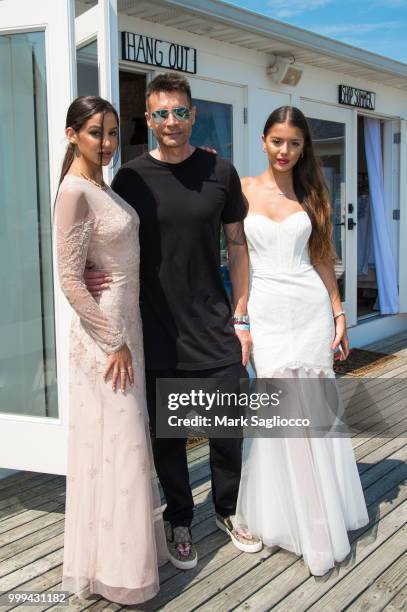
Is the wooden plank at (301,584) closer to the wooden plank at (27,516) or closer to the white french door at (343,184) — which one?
the wooden plank at (27,516)

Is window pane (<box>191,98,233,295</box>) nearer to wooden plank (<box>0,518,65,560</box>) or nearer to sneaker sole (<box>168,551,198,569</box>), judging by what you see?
wooden plank (<box>0,518,65,560</box>)

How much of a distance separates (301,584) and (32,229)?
1919mm

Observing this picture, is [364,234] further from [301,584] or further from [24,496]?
[301,584]

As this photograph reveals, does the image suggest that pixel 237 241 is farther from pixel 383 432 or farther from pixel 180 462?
pixel 383 432

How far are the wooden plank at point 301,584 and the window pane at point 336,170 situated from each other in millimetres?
4109

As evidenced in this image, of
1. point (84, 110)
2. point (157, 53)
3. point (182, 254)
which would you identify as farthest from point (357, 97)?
point (84, 110)

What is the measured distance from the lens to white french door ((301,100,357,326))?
20.5 feet

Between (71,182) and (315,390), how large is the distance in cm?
126

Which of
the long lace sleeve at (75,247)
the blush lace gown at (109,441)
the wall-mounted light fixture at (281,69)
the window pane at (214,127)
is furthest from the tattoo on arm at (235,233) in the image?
the wall-mounted light fixture at (281,69)

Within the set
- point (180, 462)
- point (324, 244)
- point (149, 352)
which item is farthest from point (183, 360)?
point (324, 244)

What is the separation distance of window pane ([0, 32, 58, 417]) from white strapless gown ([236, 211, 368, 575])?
102 centimetres

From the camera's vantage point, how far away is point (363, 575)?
2.46 m

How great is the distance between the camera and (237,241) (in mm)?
2553

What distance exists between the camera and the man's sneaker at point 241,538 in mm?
2635
